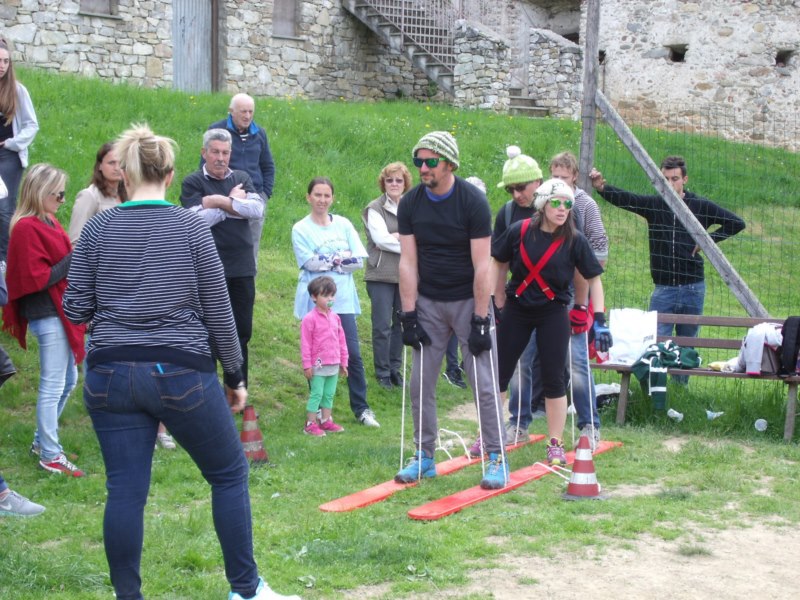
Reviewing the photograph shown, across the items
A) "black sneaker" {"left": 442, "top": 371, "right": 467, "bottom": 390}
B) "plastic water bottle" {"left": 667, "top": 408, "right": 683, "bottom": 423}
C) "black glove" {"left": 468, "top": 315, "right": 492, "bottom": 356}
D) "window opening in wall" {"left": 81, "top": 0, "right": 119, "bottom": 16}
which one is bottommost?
"plastic water bottle" {"left": 667, "top": 408, "right": 683, "bottom": 423}

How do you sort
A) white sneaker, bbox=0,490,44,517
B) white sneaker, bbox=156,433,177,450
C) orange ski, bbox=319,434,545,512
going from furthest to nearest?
white sneaker, bbox=156,433,177,450
orange ski, bbox=319,434,545,512
white sneaker, bbox=0,490,44,517

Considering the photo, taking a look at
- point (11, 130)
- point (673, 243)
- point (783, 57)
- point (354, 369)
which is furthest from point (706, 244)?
point (783, 57)

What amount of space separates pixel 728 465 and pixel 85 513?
4.11 metres

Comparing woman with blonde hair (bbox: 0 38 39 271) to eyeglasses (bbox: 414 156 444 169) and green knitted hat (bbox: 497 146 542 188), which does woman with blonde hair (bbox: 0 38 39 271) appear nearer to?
eyeglasses (bbox: 414 156 444 169)

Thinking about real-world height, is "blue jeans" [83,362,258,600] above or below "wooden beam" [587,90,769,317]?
below

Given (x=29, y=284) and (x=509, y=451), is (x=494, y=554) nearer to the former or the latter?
(x=509, y=451)

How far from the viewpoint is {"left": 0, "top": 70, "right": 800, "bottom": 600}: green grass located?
15.8 ft

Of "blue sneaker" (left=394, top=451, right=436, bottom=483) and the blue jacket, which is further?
the blue jacket

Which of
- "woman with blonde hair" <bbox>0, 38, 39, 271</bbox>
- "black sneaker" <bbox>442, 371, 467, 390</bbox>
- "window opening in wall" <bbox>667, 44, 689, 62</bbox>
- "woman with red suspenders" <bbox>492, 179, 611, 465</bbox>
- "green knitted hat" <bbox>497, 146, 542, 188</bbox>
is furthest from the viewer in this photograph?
"window opening in wall" <bbox>667, 44, 689, 62</bbox>

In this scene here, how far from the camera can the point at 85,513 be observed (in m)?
5.72

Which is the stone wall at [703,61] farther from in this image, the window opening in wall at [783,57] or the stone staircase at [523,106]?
the stone staircase at [523,106]

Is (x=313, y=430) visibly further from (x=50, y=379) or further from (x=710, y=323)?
(x=710, y=323)

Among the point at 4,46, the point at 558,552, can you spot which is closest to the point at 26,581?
the point at 558,552

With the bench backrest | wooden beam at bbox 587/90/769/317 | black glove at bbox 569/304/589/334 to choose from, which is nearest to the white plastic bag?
the bench backrest
